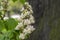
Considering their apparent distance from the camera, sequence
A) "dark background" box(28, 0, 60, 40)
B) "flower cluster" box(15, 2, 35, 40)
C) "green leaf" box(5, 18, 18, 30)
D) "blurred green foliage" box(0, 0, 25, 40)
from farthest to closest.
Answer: "dark background" box(28, 0, 60, 40) → "green leaf" box(5, 18, 18, 30) → "blurred green foliage" box(0, 0, 25, 40) → "flower cluster" box(15, 2, 35, 40)

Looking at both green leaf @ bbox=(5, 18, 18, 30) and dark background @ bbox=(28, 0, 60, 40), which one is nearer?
green leaf @ bbox=(5, 18, 18, 30)

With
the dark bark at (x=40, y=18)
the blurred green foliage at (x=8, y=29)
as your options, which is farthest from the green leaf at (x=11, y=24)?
the dark bark at (x=40, y=18)

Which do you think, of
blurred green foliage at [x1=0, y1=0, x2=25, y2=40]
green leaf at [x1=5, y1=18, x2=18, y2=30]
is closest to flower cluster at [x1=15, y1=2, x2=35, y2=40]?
blurred green foliage at [x1=0, y1=0, x2=25, y2=40]

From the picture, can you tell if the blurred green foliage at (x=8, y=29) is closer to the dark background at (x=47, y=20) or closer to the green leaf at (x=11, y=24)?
the green leaf at (x=11, y=24)

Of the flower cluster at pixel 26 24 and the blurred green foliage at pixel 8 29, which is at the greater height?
the blurred green foliage at pixel 8 29

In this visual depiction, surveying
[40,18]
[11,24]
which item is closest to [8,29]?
[11,24]

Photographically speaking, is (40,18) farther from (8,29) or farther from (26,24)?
(26,24)

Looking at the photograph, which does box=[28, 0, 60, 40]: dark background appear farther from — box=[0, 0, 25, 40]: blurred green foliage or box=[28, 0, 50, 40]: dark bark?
box=[0, 0, 25, 40]: blurred green foliage

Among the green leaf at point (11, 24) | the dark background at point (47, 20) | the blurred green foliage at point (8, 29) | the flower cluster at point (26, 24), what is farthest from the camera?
the dark background at point (47, 20)

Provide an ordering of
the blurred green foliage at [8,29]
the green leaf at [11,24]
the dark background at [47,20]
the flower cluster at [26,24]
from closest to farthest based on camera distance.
Answer: the flower cluster at [26,24] < the blurred green foliage at [8,29] < the green leaf at [11,24] < the dark background at [47,20]
